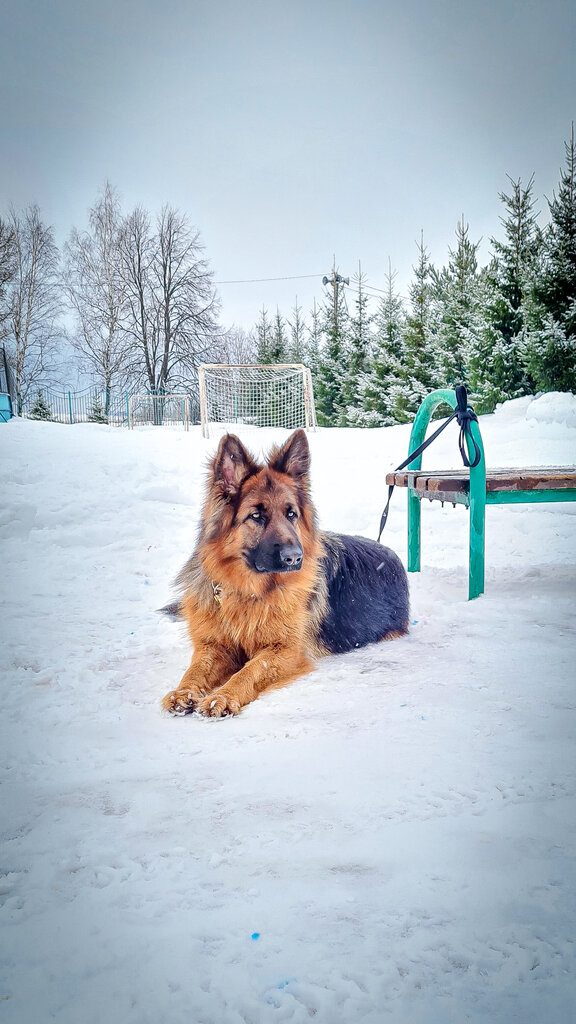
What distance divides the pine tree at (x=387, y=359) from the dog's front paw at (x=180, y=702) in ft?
39.7

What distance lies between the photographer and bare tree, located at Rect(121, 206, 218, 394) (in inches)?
571

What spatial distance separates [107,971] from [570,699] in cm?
141

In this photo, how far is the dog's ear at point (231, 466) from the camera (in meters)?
2.00

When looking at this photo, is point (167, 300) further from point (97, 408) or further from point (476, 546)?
point (476, 546)

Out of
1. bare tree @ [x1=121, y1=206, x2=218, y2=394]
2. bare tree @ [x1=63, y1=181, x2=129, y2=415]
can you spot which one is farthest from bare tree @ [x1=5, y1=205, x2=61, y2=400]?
bare tree @ [x1=121, y1=206, x2=218, y2=394]

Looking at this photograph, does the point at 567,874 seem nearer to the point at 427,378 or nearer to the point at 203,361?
the point at 427,378

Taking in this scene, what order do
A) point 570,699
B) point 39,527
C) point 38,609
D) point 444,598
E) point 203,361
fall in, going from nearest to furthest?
point 570,699 < point 38,609 < point 444,598 < point 39,527 < point 203,361

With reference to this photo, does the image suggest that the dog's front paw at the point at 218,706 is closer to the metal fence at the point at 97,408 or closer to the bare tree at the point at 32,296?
the bare tree at the point at 32,296

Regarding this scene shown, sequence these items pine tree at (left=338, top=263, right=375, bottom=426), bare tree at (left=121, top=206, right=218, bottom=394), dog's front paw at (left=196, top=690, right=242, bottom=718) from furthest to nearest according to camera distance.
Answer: pine tree at (left=338, top=263, right=375, bottom=426), bare tree at (left=121, top=206, right=218, bottom=394), dog's front paw at (left=196, top=690, right=242, bottom=718)

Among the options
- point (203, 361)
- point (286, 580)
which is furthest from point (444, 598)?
point (203, 361)

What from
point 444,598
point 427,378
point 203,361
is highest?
point 203,361

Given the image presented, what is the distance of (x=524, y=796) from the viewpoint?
1.17 m

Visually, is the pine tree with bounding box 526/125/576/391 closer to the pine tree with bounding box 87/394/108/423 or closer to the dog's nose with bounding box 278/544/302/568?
the dog's nose with bounding box 278/544/302/568

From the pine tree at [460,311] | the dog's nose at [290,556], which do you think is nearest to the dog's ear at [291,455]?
the dog's nose at [290,556]
